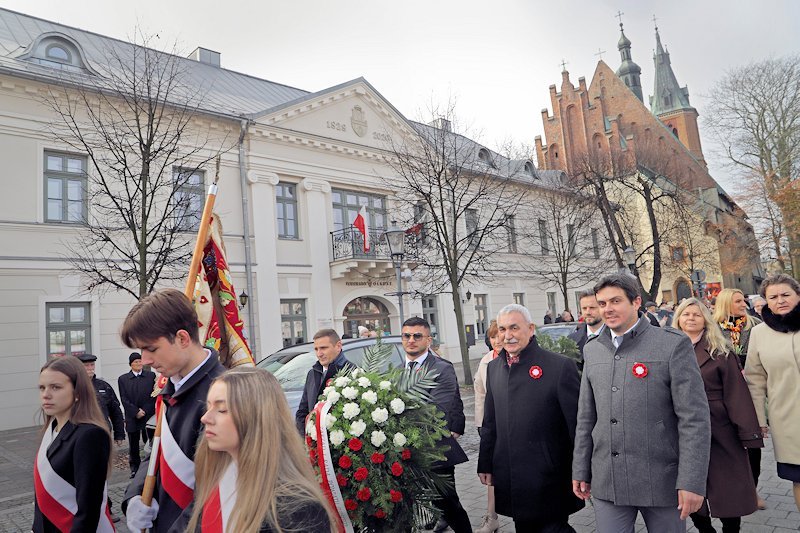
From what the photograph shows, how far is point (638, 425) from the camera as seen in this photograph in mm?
3125

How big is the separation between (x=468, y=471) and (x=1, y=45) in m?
16.3

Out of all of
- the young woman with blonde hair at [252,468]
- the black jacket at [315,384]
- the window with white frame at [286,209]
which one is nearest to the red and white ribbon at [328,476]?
the young woman with blonde hair at [252,468]

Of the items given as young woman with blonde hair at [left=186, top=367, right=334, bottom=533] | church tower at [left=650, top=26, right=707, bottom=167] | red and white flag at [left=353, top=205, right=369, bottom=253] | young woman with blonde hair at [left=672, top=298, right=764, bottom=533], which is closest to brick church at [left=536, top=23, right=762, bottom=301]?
church tower at [left=650, top=26, right=707, bottom=167]

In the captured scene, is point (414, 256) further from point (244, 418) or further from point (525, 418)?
point (244, 418)

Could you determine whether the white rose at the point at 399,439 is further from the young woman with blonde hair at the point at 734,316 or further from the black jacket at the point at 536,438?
the young woman with blonde hair at the point at 734,316

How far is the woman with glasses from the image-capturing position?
4.20 m

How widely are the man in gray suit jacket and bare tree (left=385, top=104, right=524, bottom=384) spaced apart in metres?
13.7

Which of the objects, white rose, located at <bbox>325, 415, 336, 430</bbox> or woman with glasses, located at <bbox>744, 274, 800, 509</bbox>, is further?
woman with glasses, located at <bbox>744, 274, 800, 509</bbox>

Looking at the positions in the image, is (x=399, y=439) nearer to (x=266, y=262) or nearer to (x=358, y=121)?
(x=266, y=262)

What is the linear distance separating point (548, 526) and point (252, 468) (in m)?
2.46

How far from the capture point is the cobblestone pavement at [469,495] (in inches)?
191

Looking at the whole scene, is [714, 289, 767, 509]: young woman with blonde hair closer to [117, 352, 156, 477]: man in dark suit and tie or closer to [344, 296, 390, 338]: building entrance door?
[117, 352, 156, 477]: man in dark suit and tie

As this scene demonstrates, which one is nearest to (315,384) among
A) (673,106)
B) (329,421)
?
(329,421)

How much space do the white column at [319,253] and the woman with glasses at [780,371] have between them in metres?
15.7
